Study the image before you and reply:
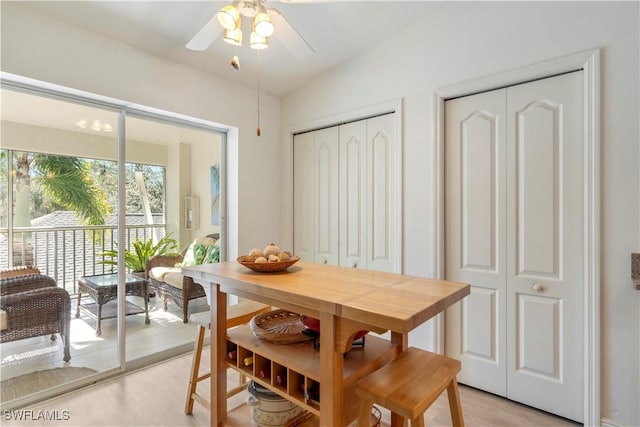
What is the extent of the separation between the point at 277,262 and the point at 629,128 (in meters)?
2.04

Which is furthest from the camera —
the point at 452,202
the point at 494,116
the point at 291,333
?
the point at 452,202

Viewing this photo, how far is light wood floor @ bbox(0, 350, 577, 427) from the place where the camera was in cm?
204

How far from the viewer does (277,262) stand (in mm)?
1607

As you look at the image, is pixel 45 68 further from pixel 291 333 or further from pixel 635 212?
pixel 635 212

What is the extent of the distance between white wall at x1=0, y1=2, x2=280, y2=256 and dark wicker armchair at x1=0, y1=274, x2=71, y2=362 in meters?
1.07

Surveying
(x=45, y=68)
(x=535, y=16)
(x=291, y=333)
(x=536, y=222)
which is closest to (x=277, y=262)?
(x=291, y=333)

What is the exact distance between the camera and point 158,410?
2.17 meters

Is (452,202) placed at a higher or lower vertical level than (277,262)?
higher

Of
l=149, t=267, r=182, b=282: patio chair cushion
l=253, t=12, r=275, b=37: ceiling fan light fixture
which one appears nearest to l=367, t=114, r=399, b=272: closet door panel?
l=253, t=12, r=275, b=37: ceiling fan light fixture

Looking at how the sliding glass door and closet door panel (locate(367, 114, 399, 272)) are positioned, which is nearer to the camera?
the sliding glass door

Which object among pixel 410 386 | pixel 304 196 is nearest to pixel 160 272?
pixel 304 196

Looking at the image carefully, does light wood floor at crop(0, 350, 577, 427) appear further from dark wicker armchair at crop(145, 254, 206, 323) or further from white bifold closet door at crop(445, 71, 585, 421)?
dark wicker armchair at crop(145, 254, 206, 323)

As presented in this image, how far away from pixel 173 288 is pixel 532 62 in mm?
3331

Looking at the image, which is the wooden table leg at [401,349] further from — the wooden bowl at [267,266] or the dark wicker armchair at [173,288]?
the dark wicker armchair at [173,288]
